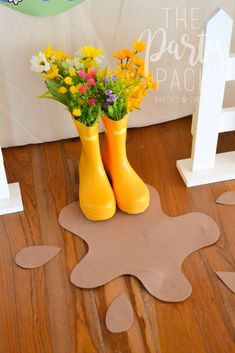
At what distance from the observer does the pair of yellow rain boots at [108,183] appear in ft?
4.11

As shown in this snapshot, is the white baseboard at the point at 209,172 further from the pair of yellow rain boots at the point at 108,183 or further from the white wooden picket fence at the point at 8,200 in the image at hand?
the white wooden picket fence at the point at 8,200

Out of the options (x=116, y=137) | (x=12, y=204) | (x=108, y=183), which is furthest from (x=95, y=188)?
(x=12, y=204)

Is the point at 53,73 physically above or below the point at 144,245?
above

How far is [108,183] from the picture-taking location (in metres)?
1.30

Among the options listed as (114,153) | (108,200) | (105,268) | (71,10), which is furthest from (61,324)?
(71,10)

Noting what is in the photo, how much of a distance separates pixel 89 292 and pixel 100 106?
47 centimetres

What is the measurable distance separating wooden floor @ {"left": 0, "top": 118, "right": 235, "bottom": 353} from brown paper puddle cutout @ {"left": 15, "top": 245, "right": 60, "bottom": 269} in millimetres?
17

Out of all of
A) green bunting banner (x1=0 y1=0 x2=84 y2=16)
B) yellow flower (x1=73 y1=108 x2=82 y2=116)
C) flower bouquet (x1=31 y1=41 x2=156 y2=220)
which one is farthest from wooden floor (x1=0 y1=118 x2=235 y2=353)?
green bunting banner (x1=0 y1=0 x2=84 y2=16)

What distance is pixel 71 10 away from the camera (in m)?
1.32

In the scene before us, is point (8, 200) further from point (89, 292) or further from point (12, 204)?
point (89, 292)

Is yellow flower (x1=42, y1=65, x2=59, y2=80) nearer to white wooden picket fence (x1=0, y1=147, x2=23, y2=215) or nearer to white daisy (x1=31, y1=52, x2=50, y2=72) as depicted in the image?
white daisy (x1=31, y1=52, x2=50, y2=72)

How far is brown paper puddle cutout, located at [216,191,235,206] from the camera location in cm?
133

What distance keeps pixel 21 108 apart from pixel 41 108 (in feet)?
0.21

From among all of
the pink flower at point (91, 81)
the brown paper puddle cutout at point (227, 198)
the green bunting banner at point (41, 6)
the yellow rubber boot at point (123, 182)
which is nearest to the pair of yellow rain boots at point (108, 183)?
the yellow rubber boot at point (123, 182)
